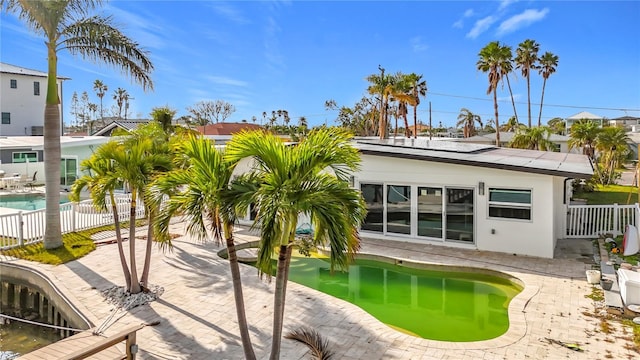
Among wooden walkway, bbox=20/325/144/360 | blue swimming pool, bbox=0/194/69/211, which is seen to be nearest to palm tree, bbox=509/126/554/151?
blue swimming pool, bbox=0/194/69/211

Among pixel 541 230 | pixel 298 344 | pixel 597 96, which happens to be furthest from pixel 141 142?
pixel 597 96

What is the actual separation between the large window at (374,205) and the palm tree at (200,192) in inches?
342

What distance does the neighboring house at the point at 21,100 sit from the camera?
3700cm

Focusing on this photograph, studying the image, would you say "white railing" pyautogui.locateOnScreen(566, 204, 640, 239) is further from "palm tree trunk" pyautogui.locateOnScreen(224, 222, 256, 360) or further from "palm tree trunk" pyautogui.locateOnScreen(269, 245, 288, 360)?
"palm tree trunk" pyautogui.locateOnScreen(224, 222, 256, 360)

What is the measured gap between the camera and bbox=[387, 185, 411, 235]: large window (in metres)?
12.8

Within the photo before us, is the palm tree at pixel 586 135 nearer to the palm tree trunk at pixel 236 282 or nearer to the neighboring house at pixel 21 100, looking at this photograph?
the palm tree trunk at pixel 236 282

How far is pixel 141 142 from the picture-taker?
25.9ft

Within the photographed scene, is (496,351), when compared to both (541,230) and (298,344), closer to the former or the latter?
(298,344)

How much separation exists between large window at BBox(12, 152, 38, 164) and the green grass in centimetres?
3231

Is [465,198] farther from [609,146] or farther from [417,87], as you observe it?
[417,87]

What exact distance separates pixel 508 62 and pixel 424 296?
28.9 metres

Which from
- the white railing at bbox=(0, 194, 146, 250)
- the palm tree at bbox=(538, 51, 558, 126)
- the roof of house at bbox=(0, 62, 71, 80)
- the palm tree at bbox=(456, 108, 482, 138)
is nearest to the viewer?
the white railing at bbox=(0, 194, 146, 250)

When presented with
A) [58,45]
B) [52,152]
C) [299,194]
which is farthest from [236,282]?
[58,45]

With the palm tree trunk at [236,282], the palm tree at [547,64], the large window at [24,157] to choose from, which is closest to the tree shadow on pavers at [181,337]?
the palm tree trunk at [236,282]
